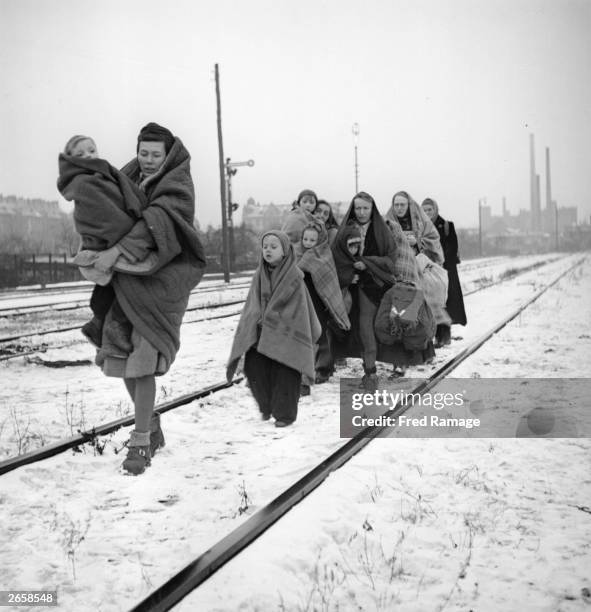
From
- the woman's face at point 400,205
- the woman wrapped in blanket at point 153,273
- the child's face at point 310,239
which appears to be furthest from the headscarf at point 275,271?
the woman's face at point 400,205

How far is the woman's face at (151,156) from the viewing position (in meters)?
3.89

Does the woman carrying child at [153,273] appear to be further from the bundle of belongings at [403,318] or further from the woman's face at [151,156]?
the bundle of belongings at [403,318]

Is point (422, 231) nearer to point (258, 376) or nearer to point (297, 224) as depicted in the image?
point (297, 224)

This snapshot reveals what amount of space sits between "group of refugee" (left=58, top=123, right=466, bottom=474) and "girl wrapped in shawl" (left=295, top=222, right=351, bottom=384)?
1 centimetres

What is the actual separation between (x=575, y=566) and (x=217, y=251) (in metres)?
38.6

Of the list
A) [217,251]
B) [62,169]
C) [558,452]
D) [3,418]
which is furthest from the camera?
[217,251]

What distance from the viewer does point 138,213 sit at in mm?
3602

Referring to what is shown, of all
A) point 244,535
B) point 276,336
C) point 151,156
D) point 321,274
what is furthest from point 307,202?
point 244,535

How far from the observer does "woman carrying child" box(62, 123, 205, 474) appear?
11.7ft

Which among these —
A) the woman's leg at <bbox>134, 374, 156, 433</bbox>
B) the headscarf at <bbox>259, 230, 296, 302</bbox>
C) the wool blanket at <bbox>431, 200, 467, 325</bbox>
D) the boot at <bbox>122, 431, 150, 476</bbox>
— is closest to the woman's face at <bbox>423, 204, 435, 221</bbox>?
the wool blanket at <bbox>431, 200, 467, 325</bbox>

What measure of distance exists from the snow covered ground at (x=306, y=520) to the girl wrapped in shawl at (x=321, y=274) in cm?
109

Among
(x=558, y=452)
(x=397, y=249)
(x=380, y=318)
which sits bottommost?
(x=558, y=452)

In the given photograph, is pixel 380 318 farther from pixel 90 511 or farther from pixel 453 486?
pixel 90 511

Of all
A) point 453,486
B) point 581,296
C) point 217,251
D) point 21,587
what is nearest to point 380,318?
point 453,486
